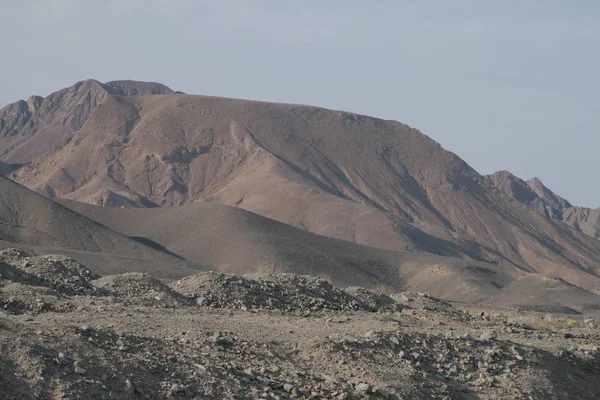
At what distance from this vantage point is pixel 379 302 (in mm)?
23656

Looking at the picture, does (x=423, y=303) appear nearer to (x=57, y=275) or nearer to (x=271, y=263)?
(x=57, y=275)

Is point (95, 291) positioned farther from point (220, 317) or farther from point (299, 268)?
point (299, 268)

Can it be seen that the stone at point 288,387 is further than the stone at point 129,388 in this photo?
Yes

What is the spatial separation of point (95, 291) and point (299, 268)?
4984cm

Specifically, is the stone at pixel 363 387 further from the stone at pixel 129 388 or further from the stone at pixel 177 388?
the stone at pixel 129 388

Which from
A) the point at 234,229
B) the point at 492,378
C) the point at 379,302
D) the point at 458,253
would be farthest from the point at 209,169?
the point at 492,378

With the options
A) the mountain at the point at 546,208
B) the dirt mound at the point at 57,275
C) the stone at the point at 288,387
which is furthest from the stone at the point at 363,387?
the mountain at the point at 546,208

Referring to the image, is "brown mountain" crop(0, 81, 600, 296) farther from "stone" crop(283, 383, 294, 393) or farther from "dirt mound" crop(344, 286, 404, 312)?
"stone" crop(283, 383, 294, 393)

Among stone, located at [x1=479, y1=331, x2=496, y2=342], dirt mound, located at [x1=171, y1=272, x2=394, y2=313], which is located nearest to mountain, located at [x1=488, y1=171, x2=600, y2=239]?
dirt mound, located at [x1=171, y1=272, x2=394, y2=313]

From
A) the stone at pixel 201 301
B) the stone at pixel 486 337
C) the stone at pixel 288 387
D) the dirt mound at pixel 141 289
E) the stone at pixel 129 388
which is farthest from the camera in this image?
the stone at pixel 201 301

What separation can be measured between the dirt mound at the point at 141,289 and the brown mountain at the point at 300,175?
81596 mm

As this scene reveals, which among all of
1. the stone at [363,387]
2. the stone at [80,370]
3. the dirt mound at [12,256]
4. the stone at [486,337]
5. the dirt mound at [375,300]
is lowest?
A: the dirt mound at [12,256]

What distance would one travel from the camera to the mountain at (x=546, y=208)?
18062 centimetres

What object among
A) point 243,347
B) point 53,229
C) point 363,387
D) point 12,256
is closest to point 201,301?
point 12,256
